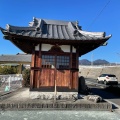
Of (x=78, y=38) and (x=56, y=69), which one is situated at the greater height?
(x=78, y=38)

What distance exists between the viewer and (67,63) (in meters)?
10.7

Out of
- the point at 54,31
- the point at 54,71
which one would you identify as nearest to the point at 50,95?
the point at 54,71

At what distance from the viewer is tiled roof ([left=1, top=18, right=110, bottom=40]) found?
9.79 m

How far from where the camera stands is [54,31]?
37.2 feet

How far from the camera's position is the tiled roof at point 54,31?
9.79 meters

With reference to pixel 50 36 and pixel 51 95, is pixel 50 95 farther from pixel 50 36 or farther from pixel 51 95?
pixel 50 36

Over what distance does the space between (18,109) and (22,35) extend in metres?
3.53

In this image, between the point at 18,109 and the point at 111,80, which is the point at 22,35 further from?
the point at 111,80

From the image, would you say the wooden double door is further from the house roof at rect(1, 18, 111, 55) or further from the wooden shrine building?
the house roof at rect(1, 18, 111, 55)

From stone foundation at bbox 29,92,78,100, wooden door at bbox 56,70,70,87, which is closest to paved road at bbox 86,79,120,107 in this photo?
stone foundation at bbox 29,92,78,100

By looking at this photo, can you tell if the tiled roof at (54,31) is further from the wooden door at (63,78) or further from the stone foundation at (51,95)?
the stone foundation at (51,95)

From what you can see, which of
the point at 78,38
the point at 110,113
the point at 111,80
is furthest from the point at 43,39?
the point at 111,80

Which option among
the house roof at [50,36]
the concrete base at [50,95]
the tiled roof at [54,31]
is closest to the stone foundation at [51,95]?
the concrete base at [50,95]

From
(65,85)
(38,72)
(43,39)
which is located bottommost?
(65,85)
